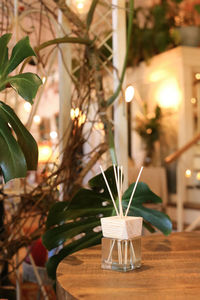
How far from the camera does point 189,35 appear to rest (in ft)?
22.8

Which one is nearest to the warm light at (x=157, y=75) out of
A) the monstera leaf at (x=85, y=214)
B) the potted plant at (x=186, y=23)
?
the potted plant at (x=186, y=23)

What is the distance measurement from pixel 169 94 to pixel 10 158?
20.1 ft

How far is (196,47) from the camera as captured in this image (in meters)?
6.96

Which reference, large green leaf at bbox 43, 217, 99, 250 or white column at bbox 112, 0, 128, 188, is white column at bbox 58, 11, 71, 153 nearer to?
white column at bbox 112, 0, 128, 188

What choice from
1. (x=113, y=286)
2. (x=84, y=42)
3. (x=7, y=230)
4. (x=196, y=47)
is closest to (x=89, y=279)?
(x=113, y=286)

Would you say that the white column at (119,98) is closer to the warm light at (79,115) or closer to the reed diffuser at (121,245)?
the warm light at (79,115)

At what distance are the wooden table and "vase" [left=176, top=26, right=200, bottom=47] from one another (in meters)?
5.84

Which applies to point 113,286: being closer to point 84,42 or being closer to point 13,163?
point 13,163

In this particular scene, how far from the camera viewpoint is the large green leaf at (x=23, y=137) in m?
1.52

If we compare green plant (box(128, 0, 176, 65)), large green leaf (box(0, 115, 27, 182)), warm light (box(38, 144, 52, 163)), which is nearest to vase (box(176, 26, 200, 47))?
green plant (box(128, 0, 176, 65))

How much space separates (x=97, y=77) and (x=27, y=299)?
1.79 metres

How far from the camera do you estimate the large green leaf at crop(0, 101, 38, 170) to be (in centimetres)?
152

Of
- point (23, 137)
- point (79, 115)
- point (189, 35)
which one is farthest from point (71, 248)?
point (189, 35)

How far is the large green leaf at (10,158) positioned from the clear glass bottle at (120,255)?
0.36 m
